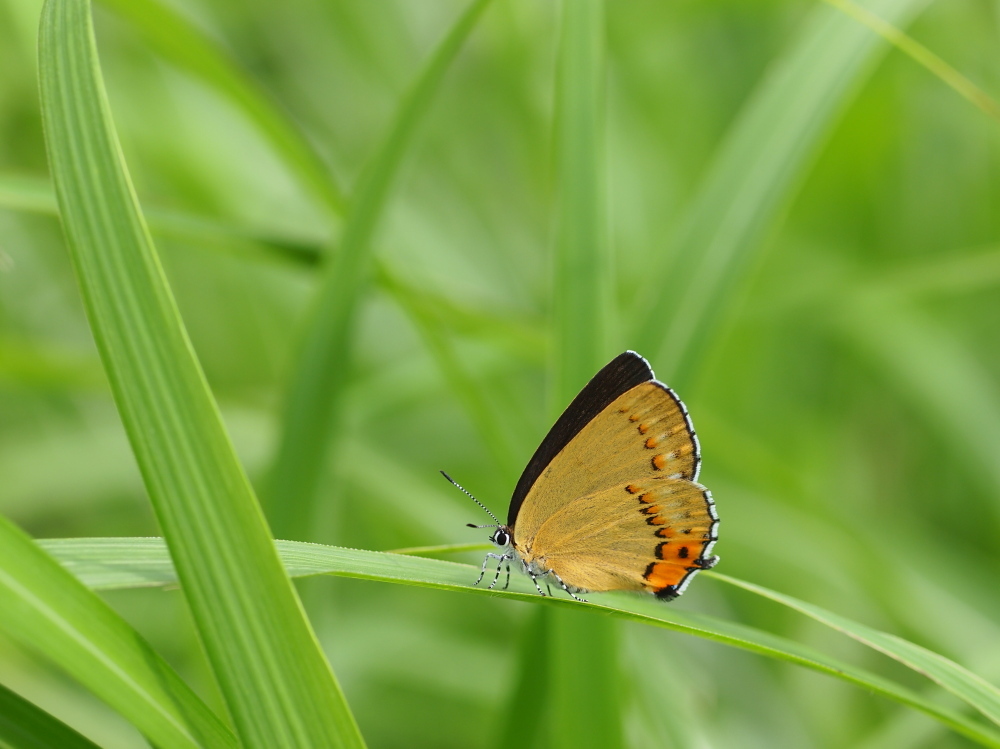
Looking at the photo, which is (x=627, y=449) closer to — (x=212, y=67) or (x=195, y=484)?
(x=195, y=484)

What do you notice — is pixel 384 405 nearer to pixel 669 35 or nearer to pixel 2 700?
pixel 2 700

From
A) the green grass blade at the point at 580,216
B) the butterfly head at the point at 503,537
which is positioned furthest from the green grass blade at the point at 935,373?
the butterfly head at the point at 503,537

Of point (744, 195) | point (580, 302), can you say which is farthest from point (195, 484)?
point (744, 195)

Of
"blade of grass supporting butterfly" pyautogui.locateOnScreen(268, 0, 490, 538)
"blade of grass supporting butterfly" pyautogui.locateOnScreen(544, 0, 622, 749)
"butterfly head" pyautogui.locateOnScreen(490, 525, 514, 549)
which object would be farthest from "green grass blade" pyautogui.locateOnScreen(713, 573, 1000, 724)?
"blade of grass supporting butterfly" pyautogui.locateOnScreen(268, 0, 490, 538)

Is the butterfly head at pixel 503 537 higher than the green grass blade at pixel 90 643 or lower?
higher

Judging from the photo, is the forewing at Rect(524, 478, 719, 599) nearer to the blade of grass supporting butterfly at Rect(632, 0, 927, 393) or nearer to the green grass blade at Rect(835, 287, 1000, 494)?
the blade of grass supporting butterfly at Rect(632, 0, 927, 393)

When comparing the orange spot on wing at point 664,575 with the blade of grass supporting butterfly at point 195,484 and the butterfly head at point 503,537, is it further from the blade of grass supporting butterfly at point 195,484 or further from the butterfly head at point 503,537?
the blade of grass supporting butterfly at point 195,484

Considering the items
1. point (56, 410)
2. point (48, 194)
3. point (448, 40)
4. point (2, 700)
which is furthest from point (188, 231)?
point (56, 410)
